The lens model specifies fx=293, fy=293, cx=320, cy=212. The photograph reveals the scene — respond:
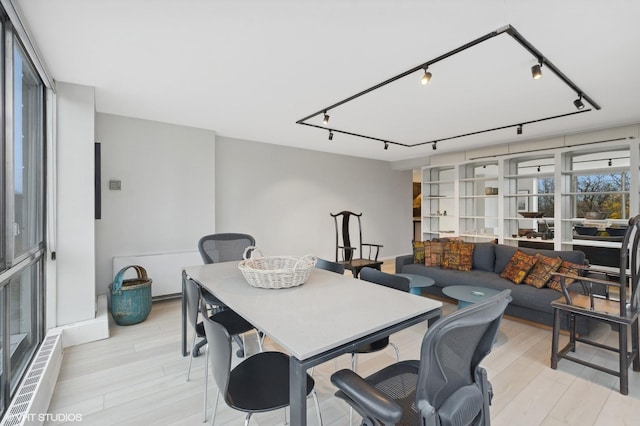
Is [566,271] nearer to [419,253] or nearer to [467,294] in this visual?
[467,294]

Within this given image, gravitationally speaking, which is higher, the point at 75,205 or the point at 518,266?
the point at 75,205

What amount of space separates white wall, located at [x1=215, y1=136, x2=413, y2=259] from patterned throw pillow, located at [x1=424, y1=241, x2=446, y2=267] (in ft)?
7.37

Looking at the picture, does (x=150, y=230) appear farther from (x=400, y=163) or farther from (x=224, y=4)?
(x=400, y=163)

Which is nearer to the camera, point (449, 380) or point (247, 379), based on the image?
point (449, 380)

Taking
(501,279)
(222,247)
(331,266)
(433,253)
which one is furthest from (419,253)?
(222,247)

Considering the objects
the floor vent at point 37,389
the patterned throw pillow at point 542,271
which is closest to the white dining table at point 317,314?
the floor vent at point 37,389

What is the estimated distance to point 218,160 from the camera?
4.65 meters

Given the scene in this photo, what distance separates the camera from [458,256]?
414 cm

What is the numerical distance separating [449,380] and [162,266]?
383 cm

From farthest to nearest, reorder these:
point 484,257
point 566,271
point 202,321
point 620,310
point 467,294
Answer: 1. point 484,257
2. point 566,271
3. point 467,294
4. point 620,310
5. point 202,321

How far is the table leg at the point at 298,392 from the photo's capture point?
3.34 feet

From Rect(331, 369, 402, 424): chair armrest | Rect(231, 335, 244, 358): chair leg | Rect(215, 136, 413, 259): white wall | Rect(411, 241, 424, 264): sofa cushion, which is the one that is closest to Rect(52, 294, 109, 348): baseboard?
Rect(231, 335, 244, 358): chair leg

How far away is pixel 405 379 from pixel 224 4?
218 cm

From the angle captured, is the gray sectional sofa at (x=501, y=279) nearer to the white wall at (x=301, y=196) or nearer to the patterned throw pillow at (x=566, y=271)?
the patterned throw pillow at (x=566, y=271)
